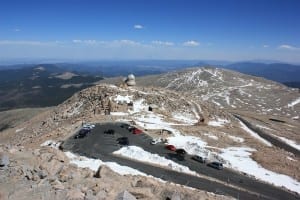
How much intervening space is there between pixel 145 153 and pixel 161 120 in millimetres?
27616

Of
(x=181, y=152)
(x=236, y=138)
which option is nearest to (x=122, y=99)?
(x=236, y=138)

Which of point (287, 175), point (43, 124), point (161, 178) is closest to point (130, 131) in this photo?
point (161, 178)

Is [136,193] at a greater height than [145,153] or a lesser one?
greater

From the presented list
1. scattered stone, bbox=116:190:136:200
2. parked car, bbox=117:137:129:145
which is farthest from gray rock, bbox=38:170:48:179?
parked car, bbox=117:137:129:145

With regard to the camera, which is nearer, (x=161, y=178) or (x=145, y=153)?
(x=161, y=178)

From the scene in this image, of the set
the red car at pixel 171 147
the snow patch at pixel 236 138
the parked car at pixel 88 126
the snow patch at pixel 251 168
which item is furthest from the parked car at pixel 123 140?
the snow patch at pixel 236 138

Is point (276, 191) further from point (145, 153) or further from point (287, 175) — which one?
point (145, 153)

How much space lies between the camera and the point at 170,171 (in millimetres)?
47375

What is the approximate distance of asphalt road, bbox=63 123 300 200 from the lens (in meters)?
43.1

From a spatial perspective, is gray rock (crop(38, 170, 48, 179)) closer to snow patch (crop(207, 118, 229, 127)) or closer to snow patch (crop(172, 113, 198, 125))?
snow patch (crop(172, 113, 198, 125))

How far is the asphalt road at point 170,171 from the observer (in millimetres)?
43125

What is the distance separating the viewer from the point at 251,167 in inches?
2120

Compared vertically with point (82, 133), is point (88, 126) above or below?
above

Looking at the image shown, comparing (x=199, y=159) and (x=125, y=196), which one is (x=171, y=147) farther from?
(x=125, y=196)
